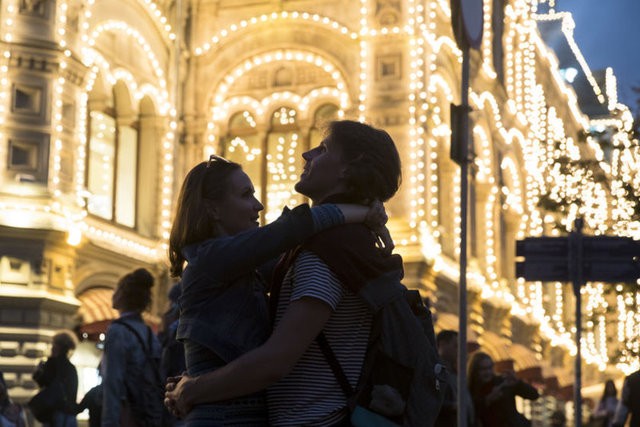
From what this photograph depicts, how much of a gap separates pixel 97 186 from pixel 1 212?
394cm

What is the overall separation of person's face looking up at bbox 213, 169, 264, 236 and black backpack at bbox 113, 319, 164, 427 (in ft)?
12.9

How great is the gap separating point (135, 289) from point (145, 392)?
62cm

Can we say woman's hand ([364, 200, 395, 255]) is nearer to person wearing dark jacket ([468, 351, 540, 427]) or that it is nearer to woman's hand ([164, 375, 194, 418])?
woman's hand ([164, 375, 194, 418])

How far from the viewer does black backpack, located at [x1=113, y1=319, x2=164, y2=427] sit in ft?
26.2

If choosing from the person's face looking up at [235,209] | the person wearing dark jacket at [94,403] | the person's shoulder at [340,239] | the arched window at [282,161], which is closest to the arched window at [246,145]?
the arched window at [282,161]

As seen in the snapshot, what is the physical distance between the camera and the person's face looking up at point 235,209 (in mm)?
4238

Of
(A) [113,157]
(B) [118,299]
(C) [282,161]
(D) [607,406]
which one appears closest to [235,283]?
(B) [118,299]

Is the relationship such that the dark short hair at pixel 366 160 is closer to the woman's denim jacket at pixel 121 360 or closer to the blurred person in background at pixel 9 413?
the woman's denim jacket at pixel 121 360

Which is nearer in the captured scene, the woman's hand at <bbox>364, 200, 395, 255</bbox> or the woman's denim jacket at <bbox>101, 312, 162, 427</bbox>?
the woman's hand at <bbox>364, 200, 395, 255</bbox>

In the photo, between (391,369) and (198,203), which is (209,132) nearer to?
(198,203)

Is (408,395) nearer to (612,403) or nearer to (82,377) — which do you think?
(612,403)

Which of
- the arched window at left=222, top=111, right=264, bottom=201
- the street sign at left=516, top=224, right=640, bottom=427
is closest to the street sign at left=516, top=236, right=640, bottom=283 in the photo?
the street sign at left=516, top=224, right=640, bottom=427

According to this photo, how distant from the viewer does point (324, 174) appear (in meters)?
3.94

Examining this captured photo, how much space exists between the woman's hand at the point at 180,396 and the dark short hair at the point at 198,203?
1.56 feet
